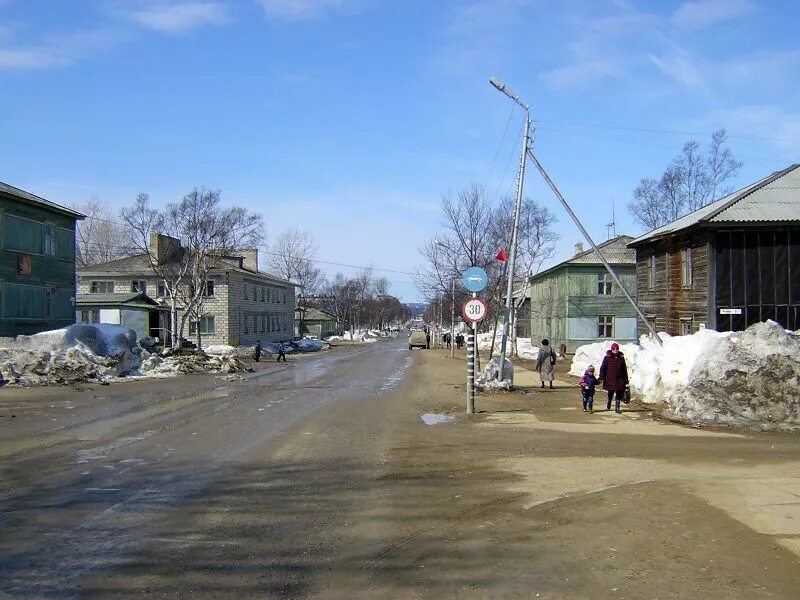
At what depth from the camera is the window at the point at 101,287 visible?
60.6m

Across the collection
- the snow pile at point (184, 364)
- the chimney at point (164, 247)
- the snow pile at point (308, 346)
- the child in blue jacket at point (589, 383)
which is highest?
the chimney at point (164, 247)

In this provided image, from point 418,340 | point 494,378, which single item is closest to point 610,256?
point 418,340

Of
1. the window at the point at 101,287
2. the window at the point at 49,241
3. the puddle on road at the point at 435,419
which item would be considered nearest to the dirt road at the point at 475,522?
the puddle on road at the point at 435,419

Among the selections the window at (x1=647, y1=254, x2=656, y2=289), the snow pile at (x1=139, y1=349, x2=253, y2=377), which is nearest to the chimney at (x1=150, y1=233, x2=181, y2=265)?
the snow pile at (x1=139, y1=349, x2=253, y2=377)

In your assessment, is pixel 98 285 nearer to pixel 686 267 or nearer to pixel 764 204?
pixel 686 267

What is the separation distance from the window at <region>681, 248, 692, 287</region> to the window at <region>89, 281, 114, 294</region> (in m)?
48.8

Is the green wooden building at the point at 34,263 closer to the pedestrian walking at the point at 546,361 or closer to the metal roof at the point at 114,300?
the metal roof at the point at 114,300

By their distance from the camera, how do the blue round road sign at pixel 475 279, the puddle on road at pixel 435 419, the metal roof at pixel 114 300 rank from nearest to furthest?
the puddle on road at pixel 435 419, the blue round road sign at pixel 475 279, the metal roof at pixel 114 300

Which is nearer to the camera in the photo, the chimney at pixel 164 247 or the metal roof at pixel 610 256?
the chimney at pixel 164 247

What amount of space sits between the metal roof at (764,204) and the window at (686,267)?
3.29 ft

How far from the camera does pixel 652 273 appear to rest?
30.3 metres

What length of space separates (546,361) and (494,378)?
2033 millimetres

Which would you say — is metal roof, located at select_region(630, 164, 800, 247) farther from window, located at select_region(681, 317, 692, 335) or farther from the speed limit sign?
the speed limit sign

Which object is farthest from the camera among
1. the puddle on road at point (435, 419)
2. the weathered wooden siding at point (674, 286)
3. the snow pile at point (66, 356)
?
the weathered wooden siding at point (674, 286)
